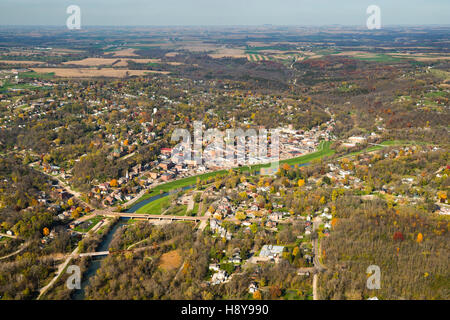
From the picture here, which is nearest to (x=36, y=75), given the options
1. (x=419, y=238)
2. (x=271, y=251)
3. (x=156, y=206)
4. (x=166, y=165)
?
(x=166, y=165)

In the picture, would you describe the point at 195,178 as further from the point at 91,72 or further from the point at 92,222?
the point at 91,72

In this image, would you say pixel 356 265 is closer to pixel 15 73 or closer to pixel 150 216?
pixel 150 216

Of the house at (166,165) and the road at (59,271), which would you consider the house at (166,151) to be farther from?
the road at (59,271)

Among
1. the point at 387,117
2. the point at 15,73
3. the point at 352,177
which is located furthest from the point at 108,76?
the point at 352,177

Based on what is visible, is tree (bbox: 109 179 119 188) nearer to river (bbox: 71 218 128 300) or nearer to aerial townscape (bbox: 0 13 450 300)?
aerial townscape (bbox: 0 13 450 300)

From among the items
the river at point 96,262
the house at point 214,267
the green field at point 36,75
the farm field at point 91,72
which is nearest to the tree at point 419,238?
the house at point 214,267

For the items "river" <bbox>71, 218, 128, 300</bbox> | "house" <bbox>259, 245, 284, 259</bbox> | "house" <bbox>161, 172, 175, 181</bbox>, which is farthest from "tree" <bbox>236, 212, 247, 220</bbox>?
"house" <bbox>161, 172, 175, 181</bbox>

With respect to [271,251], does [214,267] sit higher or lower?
lower

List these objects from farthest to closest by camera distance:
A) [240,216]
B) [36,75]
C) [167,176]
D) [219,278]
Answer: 1. [36,75]
2. [167,176]
3. [240,216]
4. [219,278]

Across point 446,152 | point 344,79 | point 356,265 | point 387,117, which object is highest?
point 344,79
